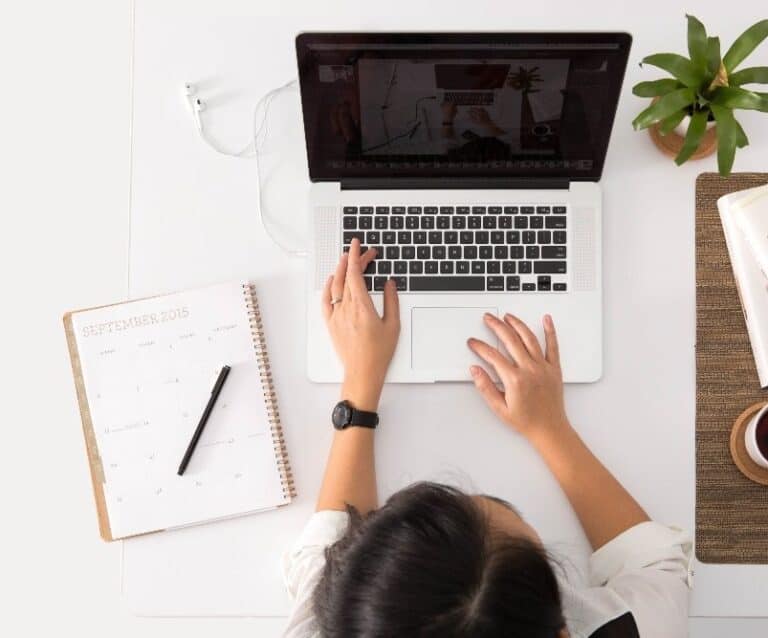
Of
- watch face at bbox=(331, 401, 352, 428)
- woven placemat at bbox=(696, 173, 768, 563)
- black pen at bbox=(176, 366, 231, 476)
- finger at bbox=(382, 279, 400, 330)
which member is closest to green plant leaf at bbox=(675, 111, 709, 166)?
woven placemat at bbox=(696, 173, 768, 563)

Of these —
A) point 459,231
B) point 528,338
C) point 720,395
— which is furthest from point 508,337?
point 720,395

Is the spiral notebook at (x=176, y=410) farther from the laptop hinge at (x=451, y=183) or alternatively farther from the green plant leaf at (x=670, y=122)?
the green plant leaf at (x=670, y=122)

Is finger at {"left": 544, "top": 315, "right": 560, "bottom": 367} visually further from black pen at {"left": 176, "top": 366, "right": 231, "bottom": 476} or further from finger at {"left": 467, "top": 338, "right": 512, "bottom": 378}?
black pen at {"left": 176, "top": 366, "right": 231, "bottom": 476}

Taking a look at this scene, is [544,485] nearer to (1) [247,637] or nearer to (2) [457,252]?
(2) [457,252]

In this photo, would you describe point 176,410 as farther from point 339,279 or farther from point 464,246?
point 464,246

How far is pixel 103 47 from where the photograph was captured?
99 centimetres

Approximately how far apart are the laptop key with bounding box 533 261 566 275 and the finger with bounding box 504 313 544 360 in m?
0.06

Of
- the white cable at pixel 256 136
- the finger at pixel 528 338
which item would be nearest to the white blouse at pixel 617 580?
the finger at pixel 528 338

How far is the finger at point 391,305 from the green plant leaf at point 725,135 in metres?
0.37

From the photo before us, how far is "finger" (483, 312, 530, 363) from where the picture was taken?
881 millimetres

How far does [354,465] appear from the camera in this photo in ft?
2.85

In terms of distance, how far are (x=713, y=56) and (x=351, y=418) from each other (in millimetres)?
542

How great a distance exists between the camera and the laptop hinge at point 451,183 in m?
0.90

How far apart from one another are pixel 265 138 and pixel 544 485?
52cm
